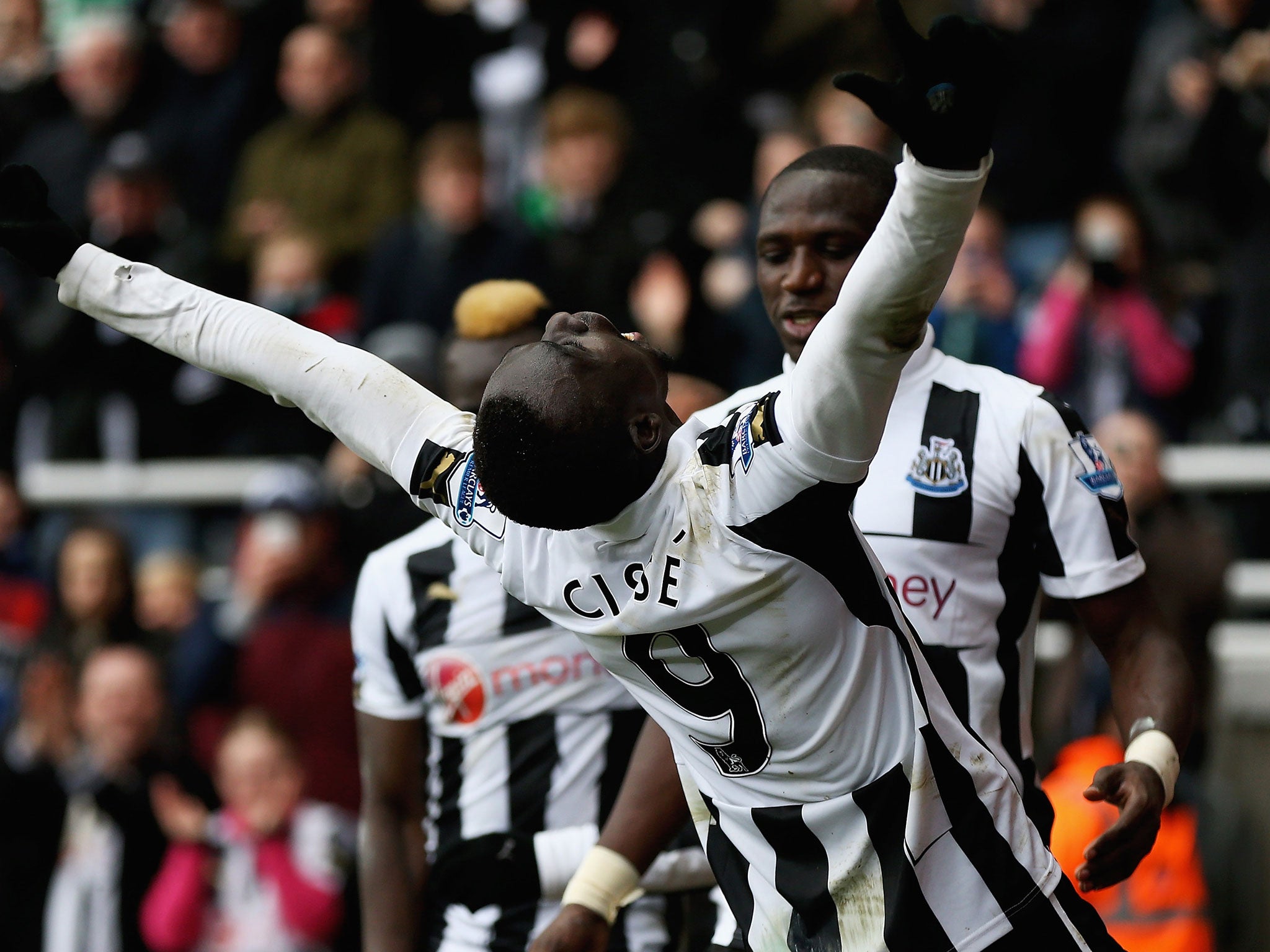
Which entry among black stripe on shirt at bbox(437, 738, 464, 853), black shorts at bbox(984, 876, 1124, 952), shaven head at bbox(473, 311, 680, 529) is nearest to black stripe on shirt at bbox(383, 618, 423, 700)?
black stripe on shirt at bbox(437, 738, 464, 853)

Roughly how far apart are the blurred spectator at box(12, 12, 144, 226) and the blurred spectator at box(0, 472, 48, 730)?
1.99m

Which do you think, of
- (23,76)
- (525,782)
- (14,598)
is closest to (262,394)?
(14,598)

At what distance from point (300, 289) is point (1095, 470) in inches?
231

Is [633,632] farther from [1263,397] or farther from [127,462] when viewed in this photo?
[127,462]

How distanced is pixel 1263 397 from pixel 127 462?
5.72 metres

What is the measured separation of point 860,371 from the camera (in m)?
2.38

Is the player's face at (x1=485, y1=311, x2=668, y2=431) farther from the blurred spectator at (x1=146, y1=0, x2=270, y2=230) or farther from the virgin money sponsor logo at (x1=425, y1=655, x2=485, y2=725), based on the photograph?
the blurred spectator at (x1=146, y1=0, x2=270, y2=230)

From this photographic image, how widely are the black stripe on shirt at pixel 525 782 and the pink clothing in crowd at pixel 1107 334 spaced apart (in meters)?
3.75

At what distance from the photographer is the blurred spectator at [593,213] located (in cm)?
816

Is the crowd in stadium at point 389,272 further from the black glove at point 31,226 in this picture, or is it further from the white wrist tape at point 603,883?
the black glove at point 31,226

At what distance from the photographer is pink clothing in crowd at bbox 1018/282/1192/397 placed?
23.7 ft

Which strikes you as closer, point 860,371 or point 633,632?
point 860,371

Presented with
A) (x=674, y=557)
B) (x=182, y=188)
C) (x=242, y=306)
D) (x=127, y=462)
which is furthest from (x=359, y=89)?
(x=674, y=557)

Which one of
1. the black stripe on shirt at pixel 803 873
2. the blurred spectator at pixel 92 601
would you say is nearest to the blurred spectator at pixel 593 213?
the blurred spectator at pixel 92 601
